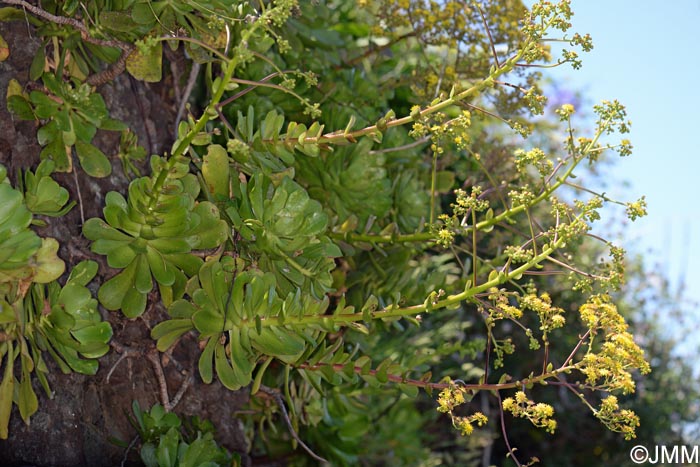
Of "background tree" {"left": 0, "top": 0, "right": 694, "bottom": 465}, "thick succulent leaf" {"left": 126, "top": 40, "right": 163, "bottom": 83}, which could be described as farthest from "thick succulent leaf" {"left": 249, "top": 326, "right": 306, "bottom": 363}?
"thick succulent leaf" {"left": 126, "top": 40, "right": 163, "bottom": 83}

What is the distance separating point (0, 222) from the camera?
2.76ft

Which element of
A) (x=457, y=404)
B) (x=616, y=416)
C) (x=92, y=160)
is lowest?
(x=92, y=160)

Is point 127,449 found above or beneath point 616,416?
beneath

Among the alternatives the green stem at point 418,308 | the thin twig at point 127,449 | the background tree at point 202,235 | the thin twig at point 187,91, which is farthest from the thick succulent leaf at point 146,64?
the thin twig at point 127,449

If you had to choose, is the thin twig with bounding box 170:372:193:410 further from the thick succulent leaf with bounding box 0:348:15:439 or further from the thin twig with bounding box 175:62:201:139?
the thin twig with bounding box 175:62:201:139

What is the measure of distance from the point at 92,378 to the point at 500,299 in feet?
1.95

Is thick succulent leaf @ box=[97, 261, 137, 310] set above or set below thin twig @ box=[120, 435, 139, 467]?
above

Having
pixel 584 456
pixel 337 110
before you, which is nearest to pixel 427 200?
pixel 337 110

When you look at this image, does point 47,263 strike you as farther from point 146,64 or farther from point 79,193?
point 146,64

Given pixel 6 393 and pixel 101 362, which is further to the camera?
pixel 101 362

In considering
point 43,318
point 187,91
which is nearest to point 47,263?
point 43,318

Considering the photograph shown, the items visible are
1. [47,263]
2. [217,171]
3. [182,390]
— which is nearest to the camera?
[47,263]

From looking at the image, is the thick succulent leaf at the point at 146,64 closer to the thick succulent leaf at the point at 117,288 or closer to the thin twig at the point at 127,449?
the thick succulent leaf at the point at 117,288

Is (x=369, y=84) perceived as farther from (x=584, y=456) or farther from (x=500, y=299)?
(x=584, y=456)
